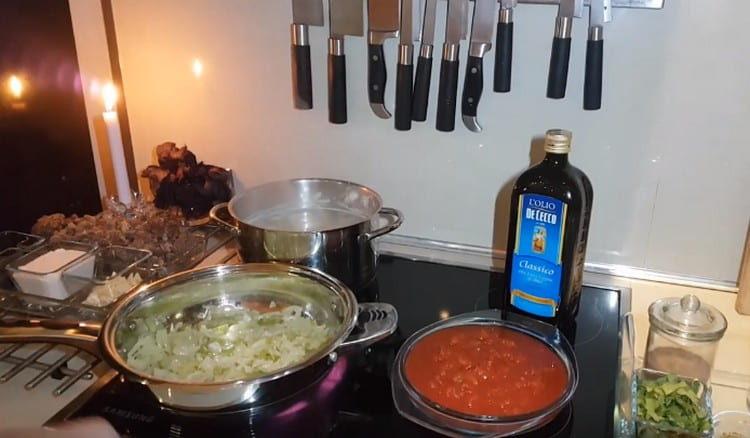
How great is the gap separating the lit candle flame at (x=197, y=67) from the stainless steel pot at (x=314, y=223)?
0.24 meters

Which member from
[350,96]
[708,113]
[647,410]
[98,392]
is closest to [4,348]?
[98,392]

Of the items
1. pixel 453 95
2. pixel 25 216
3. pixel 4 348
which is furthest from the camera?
pixel 25 216

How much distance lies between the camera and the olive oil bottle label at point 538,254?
0.86 meters

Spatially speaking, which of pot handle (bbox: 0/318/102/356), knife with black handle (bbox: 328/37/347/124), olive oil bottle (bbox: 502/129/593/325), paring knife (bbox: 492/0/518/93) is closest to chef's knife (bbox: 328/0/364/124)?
knife with black handle (bbox: 328/37/347/124)

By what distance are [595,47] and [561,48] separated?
4cm

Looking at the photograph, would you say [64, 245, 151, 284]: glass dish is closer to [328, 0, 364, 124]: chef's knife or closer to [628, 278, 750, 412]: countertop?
[328, 0, 364, 124]: chef's knife

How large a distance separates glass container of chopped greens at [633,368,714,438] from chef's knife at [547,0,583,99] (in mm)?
412

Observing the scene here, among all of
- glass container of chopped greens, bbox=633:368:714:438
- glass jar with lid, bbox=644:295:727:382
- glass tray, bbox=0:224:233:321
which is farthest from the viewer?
glass tray, bbox=0:224:233:321

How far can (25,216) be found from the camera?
3.67 feet

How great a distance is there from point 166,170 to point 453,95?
51 cm

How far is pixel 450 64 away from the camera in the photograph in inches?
38.0

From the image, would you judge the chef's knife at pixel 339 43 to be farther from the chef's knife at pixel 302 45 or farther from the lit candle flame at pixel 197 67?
the lit candle flame at pixel 197 67

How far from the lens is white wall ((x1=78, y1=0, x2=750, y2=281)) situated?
914mm

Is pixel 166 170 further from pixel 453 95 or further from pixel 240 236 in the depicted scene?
pixel 453 95
